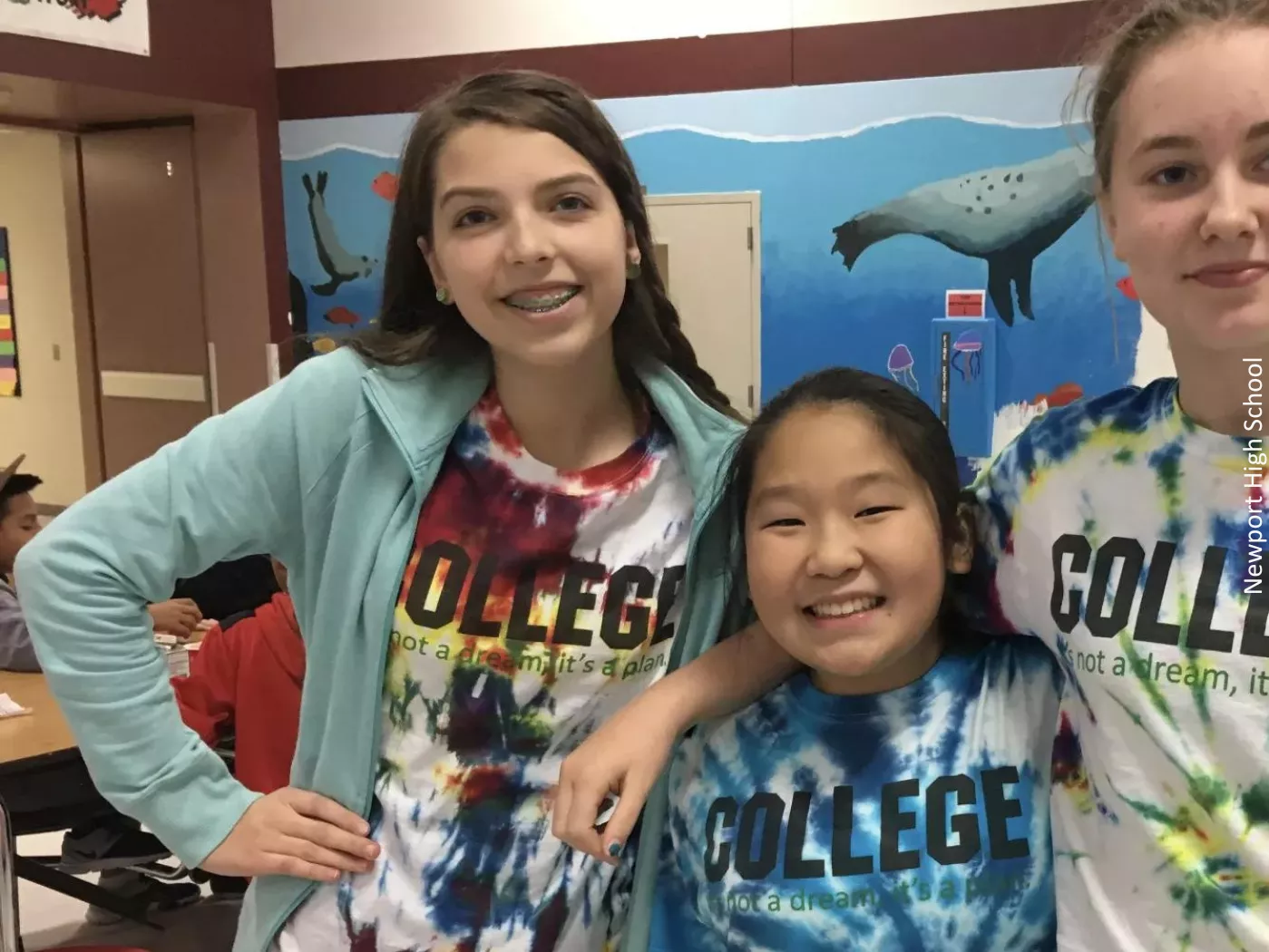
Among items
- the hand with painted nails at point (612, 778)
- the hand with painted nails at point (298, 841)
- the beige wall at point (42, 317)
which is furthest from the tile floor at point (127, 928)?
the beige wall at point (42, 317)

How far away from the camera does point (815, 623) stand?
1.11 m

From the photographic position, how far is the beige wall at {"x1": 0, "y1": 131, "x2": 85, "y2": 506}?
6934mm

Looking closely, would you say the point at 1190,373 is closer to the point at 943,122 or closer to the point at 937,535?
the point at 937,535

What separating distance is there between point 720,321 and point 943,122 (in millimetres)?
926

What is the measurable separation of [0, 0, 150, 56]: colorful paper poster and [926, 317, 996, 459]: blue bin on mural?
111 inches

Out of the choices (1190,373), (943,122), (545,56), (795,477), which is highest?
(545,56)

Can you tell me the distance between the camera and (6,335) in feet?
23.9

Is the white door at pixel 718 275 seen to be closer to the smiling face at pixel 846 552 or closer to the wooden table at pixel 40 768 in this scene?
the wooden table at pixel 40 768

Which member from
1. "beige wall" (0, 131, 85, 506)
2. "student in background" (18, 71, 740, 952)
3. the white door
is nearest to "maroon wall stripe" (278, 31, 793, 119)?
the white door

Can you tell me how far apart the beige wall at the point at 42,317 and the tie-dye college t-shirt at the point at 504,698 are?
646 centimetres

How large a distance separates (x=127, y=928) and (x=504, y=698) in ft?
7.74

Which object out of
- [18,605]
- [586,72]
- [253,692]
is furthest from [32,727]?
[586,72]

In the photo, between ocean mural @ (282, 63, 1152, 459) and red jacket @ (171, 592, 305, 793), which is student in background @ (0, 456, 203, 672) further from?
ocean mural @ (282, 63, 1152, 459)

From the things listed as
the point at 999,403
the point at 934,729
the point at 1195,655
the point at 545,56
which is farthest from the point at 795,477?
the point at 545,56
